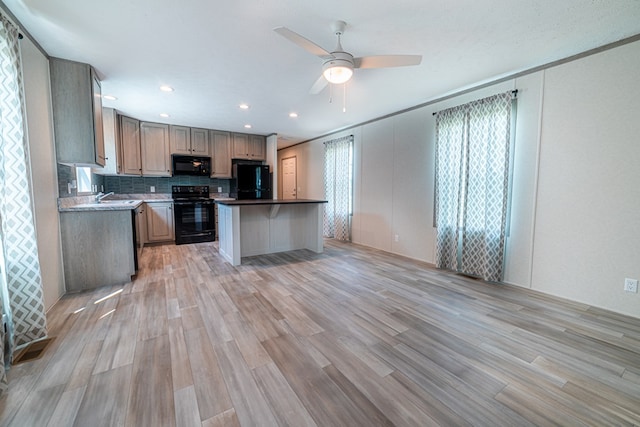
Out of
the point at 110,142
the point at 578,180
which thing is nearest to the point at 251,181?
the point at 110,142

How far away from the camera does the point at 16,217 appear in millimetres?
1881

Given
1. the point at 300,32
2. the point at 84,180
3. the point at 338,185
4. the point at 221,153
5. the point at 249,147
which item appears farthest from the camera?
the point at 249,147

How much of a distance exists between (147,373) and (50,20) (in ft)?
9.24

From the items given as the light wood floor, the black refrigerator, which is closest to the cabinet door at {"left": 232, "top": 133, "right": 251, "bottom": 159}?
the black refrigerator

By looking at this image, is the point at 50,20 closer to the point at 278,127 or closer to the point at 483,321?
the point at 278,127

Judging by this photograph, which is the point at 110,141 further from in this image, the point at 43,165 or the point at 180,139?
the point at 43,165

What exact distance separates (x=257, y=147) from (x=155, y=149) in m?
2.16

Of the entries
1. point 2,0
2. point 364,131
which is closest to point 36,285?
point 2,0

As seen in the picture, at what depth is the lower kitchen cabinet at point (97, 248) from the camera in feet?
9.14

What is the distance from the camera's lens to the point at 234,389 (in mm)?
1460

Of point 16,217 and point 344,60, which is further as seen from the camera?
point 344,60

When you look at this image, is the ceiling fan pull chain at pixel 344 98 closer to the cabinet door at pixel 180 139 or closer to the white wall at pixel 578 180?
the white wall at pixel 578 180

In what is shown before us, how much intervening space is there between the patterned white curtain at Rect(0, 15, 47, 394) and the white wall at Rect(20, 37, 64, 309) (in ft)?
1.12

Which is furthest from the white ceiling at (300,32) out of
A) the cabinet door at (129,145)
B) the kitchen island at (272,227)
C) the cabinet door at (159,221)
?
the cabinet door at (159,221)
